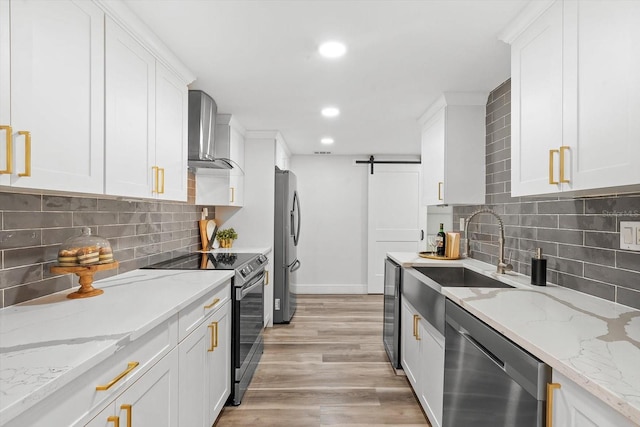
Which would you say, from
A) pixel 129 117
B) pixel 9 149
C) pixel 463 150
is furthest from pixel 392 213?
pixel 9 149

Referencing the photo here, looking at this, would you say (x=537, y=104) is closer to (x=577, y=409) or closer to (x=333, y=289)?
(x=577, y=409)

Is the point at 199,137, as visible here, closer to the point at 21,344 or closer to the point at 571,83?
the point at 21,344

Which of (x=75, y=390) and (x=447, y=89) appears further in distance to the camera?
(x=447, y=89)

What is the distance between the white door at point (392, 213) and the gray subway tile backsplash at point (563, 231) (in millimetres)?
2806

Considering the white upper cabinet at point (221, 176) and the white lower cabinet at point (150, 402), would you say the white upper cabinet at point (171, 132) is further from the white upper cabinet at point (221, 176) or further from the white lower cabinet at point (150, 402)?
the white lower cabinet at point (150, 402)

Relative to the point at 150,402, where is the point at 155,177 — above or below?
above

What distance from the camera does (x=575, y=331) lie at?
114 cm

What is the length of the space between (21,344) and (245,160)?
3196mm

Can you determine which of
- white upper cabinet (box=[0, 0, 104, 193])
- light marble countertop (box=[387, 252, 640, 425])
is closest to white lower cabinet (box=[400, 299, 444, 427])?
light marble countertop (box=[387, 252, 640, 425])

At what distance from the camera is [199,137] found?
2.72 meters

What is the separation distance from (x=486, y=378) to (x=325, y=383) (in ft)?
5.24

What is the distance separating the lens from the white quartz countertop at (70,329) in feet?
2.55

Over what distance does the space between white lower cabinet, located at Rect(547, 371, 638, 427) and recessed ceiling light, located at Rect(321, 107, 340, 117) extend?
2.69 m

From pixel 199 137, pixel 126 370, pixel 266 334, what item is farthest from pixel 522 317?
pixel 266 334
